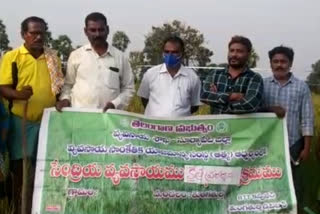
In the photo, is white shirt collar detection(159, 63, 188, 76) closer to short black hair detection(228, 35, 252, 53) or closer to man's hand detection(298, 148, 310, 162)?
short black hair detection(228, 35, 252, 53)

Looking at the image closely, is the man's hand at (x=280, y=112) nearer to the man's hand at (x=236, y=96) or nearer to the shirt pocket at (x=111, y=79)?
the man's hand at (x=236, y=96)

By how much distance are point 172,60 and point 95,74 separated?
713mm

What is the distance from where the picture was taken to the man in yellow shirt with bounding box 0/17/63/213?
4.88 meters

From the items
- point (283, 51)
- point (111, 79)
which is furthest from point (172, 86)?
point (283, 51)

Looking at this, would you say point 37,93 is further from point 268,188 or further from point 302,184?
point 302,184

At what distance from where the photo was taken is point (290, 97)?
5086 mm

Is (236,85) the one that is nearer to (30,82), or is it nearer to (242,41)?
(242,41)

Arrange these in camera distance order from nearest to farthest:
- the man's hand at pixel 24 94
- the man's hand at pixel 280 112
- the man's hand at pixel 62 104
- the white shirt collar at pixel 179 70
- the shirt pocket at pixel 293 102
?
the man's hand at pixel 24 94 → the man's hand at pixel 62 104 → the man's hand at pixel 280 112 → the shirt pocket at pixel 293 102 → the white shirt collar at pixel 179 70

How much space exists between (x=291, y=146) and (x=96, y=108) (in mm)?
1777

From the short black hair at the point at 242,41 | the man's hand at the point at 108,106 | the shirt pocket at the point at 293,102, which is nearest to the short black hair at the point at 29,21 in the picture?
the man's hand at the point at 108,106

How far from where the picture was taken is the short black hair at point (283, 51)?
5105mm

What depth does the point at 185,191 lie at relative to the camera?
4.88 meters

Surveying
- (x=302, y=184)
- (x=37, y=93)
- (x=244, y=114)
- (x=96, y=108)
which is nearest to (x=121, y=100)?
(x=96, y=108)

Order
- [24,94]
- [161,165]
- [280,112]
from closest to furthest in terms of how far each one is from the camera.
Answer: [24,94] < [161,165] < [280,112]
